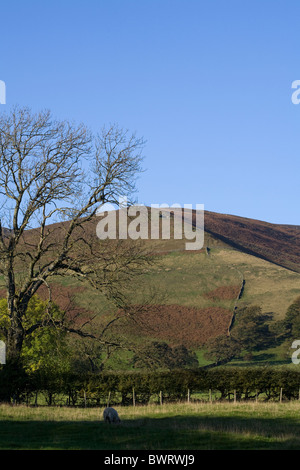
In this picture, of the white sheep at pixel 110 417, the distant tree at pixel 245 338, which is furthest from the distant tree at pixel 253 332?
the white sheep at pixel 110 417

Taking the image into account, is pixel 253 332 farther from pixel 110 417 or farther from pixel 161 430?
pixel 161 430

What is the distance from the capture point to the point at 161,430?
1766cm

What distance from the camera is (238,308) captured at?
8681 cm

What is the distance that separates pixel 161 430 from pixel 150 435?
1.31m

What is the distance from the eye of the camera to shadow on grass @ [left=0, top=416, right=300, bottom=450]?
14.6m

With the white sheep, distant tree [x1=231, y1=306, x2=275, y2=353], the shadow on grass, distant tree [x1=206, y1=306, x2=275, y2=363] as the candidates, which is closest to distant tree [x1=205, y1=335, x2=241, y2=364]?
distant tree [x1=206, y1=306, x2=275, y2=363]

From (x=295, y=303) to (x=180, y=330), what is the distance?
18.6 metres

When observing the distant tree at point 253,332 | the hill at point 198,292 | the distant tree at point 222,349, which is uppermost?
the hill at point 198,292

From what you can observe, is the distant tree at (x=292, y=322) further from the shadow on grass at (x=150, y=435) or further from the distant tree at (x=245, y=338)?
the shadow on grass at (x=150, y=435)

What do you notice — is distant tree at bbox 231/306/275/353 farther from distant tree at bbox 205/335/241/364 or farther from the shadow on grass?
the shadow on grass

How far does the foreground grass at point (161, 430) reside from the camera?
14.8 m
